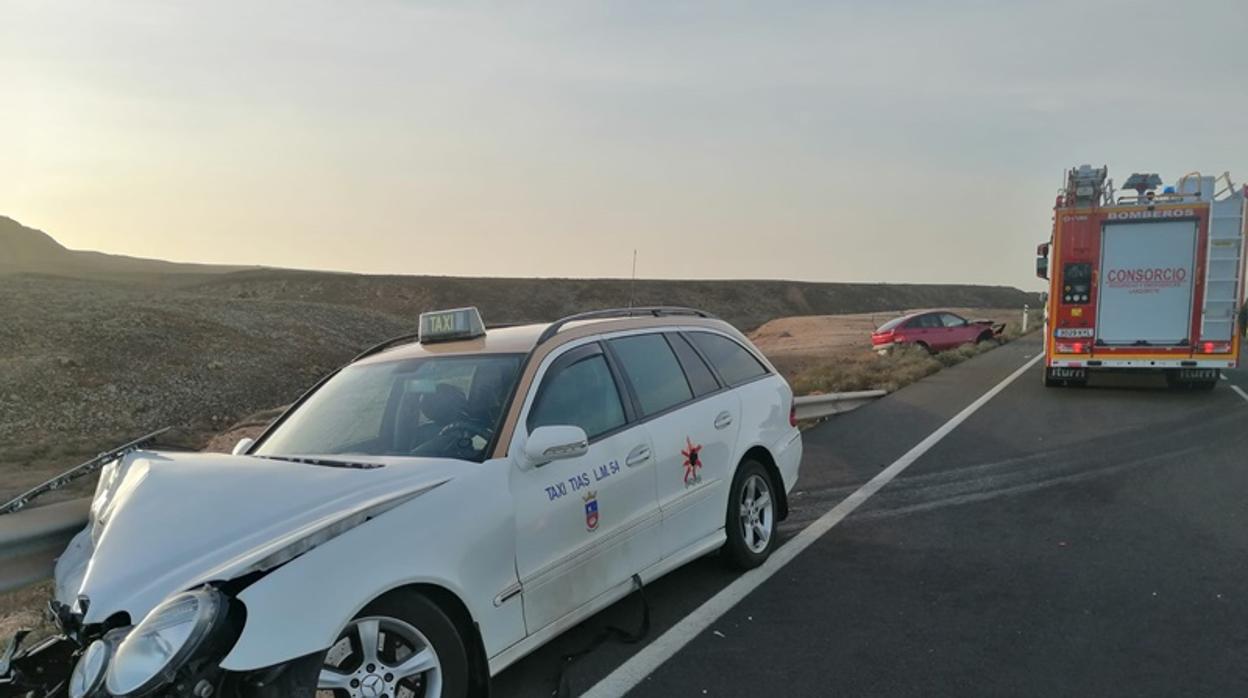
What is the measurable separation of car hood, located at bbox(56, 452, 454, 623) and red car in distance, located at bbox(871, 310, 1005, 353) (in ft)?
74.8

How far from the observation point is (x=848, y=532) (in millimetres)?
6086

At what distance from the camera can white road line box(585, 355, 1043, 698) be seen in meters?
3.78

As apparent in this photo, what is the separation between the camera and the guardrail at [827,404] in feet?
36.4

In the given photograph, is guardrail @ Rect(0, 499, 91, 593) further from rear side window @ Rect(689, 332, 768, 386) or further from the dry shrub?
the dry shrub

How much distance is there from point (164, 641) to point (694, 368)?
3365 millimetres

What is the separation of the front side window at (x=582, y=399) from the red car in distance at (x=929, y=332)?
21428 mm

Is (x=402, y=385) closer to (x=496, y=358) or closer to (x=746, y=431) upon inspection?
(x=496, y=358)

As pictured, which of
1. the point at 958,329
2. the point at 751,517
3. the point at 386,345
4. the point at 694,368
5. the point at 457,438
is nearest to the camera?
the point at 457,438

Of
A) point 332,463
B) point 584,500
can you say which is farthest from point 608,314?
point 332,463

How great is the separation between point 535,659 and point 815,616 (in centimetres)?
156

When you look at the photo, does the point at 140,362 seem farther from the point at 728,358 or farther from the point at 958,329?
the point at 958,329

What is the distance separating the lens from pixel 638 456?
14.0 ft

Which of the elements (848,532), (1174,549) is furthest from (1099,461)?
(848,532)

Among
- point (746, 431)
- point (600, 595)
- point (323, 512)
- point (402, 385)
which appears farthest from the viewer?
point (746, 431)
